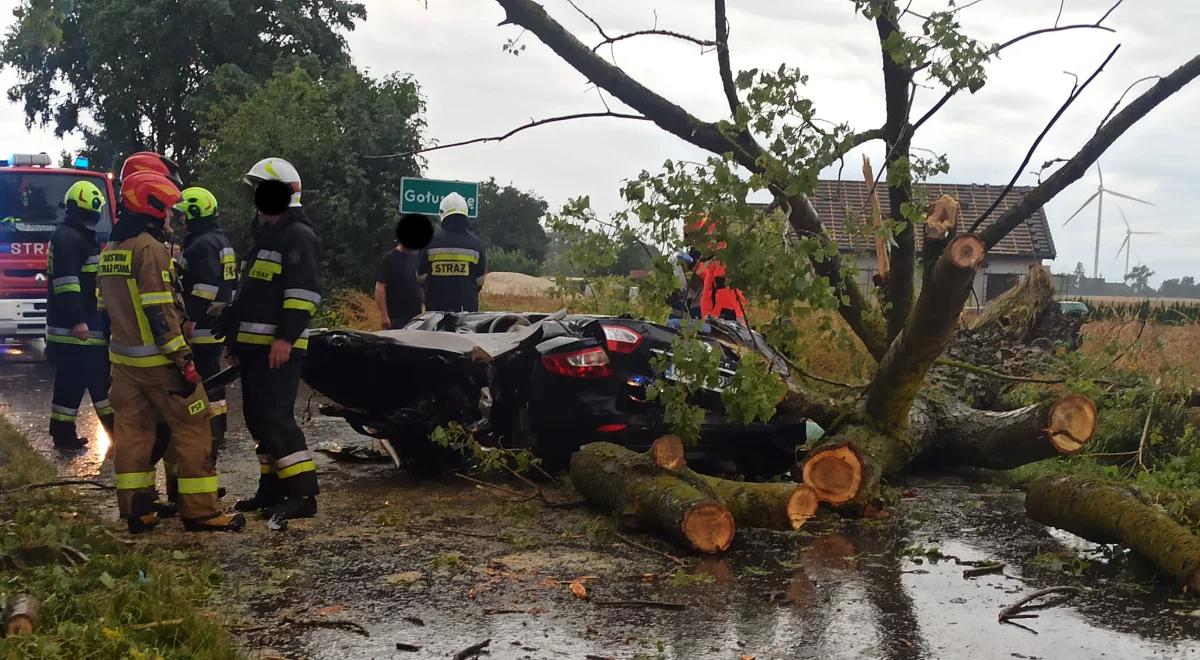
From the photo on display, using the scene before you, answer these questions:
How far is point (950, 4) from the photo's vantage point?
21.1 feet

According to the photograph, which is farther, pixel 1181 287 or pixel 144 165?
pixel 1181 287

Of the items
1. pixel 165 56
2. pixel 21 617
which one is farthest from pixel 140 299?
pixel 165 56

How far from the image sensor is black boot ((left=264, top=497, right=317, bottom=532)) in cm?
613

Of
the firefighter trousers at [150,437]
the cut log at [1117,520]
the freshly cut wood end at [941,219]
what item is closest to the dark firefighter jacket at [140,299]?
the firefighter trousers at [150,437]

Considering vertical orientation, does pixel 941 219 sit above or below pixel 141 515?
above

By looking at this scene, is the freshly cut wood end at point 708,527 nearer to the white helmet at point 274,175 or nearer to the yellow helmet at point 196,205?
the white helmet at point 274,175

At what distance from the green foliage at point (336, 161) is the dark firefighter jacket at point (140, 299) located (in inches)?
553

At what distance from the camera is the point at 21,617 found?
3.86 metres

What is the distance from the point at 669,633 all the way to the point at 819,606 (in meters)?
0.78

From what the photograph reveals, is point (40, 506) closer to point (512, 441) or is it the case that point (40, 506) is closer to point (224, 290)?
point (224, 290)

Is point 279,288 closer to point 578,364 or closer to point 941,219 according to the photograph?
point 578,364

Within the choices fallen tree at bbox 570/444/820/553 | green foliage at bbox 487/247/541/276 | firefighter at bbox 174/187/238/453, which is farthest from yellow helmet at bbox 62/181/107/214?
green foliage at bbox 487/247/541/276

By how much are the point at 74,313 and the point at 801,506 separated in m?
5.80

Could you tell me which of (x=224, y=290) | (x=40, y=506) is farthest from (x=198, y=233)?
(x=40, y=506)
